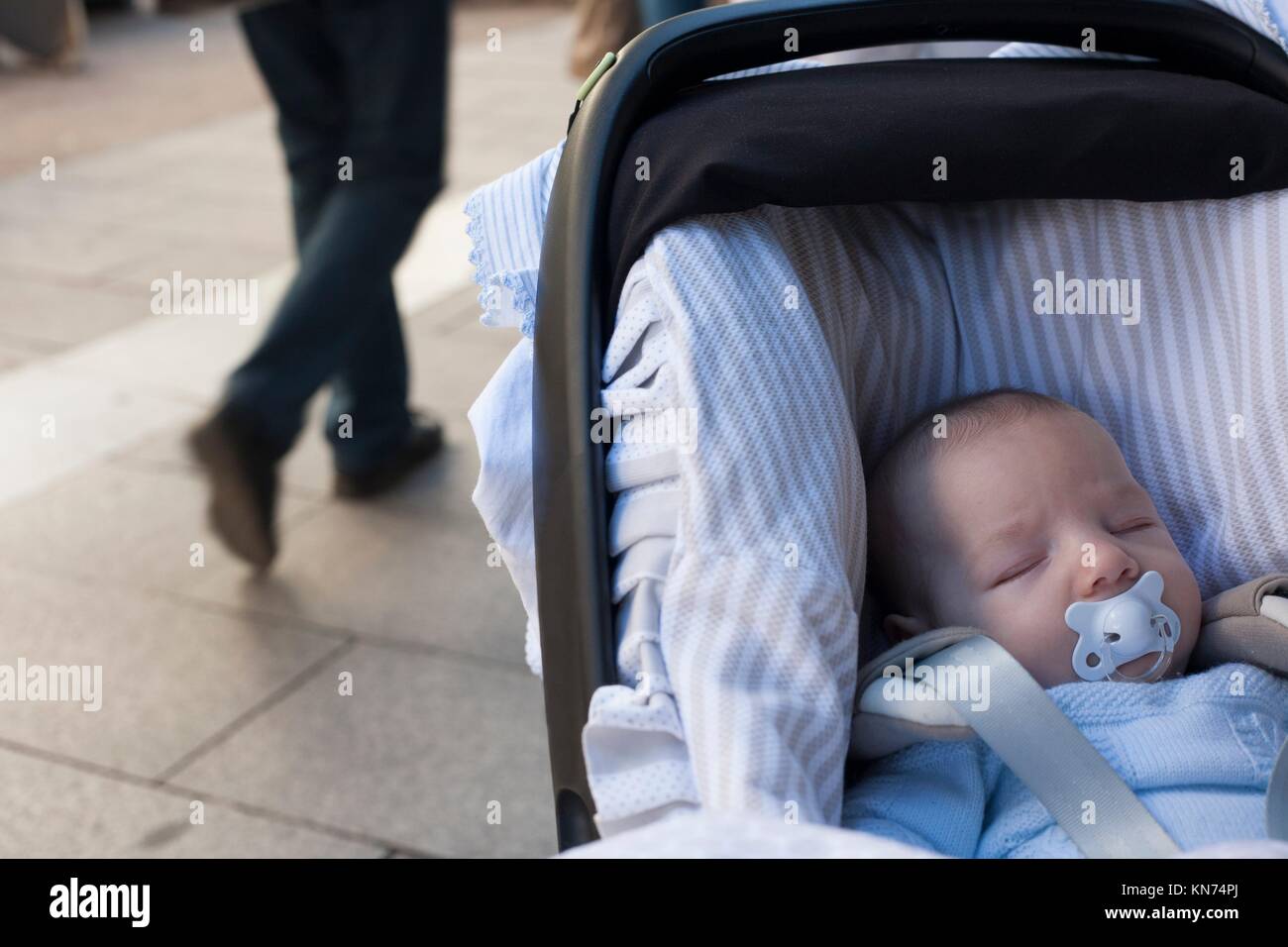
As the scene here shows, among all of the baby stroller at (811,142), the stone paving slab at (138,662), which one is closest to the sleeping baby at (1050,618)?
the baby stroller at (811,142)

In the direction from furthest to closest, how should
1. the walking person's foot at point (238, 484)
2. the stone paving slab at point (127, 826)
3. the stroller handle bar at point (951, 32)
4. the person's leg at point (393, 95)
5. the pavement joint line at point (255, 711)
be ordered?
1. the person's leg at point (393, 95)
2. the walking person's foot at point (238, 484)
3. the pavement joint line at point (255, 711)
4. the stone paving slab at point (127, 826)
5. the stroller handle bar at point (951, 32)

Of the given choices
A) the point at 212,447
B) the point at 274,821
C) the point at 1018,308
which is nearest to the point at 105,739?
the point at 274,821

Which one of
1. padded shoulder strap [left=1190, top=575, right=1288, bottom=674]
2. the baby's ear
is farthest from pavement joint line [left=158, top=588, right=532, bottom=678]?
padded shoulder strap [left=1190, top=575, right=1288, bottom=674]

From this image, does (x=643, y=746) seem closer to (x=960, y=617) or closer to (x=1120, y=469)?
(x=960, y=617)

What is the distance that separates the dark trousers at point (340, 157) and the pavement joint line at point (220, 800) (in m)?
0.81

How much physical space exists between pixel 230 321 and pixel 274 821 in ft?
8.80

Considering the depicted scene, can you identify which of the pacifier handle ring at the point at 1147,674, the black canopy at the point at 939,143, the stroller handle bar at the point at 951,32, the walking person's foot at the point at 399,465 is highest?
the stroller handle bar at the point at 951,32

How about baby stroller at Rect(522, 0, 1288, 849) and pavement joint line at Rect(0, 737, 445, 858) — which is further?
pavement joint line at Rect(0, 737, 445, 858)

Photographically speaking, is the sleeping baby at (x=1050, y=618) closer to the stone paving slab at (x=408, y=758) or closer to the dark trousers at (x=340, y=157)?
the stone paving slab at (x=408, y=758)

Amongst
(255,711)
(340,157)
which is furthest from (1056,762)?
(340,157)

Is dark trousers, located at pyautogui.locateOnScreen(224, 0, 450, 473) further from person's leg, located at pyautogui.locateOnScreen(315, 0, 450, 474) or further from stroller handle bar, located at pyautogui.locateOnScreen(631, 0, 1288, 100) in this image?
stroller handle bar, located at pyautogui.locateOnScreen(631, 0, 1288, 100)

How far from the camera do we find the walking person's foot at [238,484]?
314 centimetres

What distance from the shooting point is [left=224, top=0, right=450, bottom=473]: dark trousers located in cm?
324

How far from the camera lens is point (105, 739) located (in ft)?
8.88
